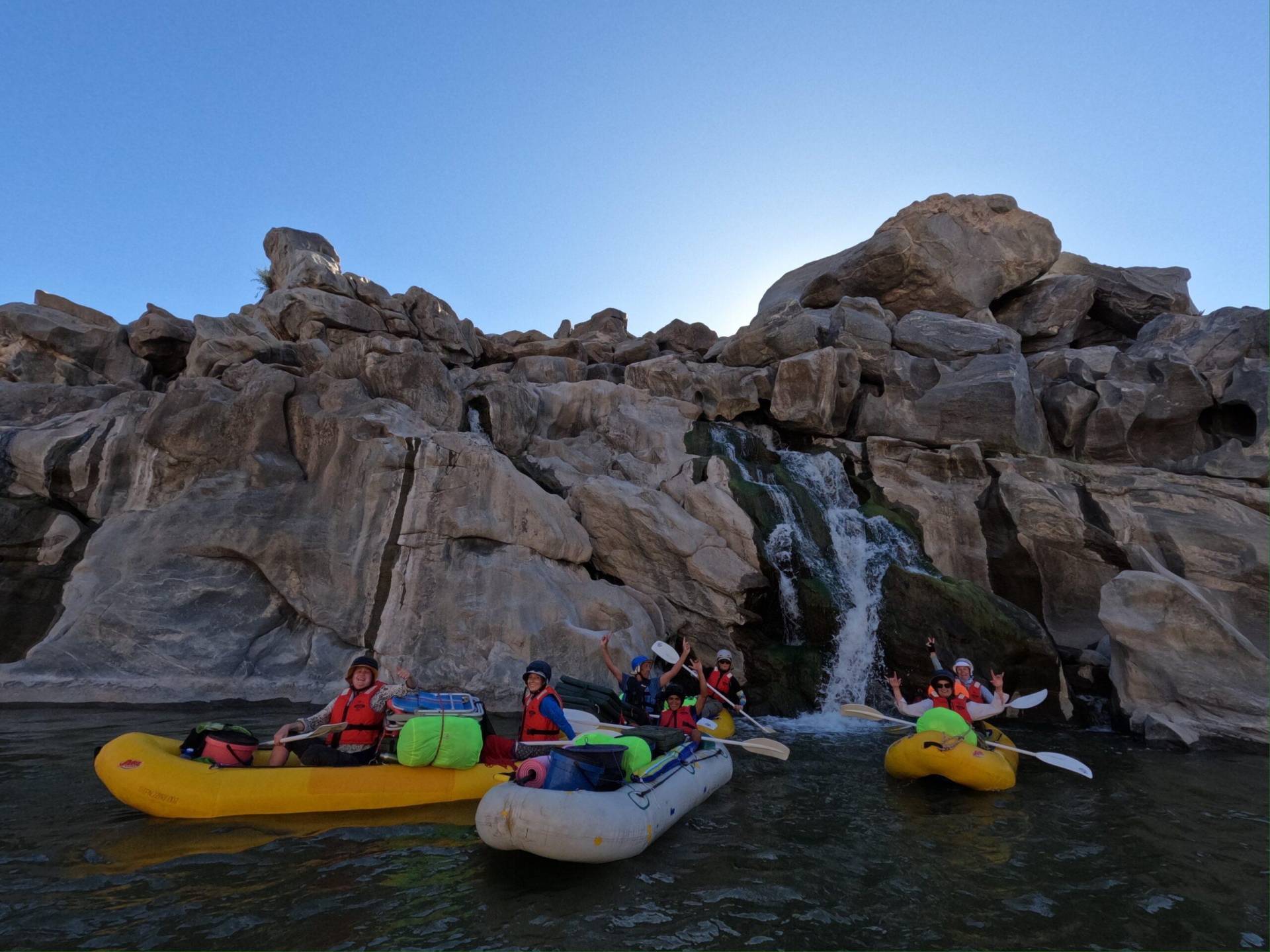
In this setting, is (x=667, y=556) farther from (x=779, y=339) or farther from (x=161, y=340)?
(x=161, y=340)

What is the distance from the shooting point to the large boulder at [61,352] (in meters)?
18.4

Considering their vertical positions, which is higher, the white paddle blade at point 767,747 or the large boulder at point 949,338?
the large boulder at point 949,338

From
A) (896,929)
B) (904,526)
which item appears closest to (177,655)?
(896,929)

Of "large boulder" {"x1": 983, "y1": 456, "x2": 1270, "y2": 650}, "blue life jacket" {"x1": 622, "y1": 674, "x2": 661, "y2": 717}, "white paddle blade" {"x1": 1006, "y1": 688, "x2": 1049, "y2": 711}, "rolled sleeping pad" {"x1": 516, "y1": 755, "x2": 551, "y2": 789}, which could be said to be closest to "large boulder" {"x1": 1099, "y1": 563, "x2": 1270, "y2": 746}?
"large boulder" {"x1": 983, "y1": 456, "x2": 1270, "y2": 650}

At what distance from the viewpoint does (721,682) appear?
460 inches

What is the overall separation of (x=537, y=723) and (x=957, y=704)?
6118 mm

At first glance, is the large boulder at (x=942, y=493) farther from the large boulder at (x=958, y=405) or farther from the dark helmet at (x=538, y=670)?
the dark helmet at (x=538, y=670)

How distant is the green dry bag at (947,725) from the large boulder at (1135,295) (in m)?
23.5

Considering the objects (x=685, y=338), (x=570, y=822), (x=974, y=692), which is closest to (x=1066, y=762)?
(x=974, y=692)

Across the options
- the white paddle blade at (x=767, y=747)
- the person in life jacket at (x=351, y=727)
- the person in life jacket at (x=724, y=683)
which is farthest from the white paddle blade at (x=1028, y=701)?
the person in life jacket at (x=351, y=727)

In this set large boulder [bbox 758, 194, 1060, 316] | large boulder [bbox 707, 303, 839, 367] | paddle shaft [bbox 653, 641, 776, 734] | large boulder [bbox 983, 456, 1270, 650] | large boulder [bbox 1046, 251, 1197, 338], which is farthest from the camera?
large boulder [bbox 758, 194, 1060, 316]

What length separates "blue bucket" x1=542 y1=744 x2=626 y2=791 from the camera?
5641mm

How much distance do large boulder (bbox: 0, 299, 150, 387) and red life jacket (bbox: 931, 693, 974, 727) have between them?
785 inches

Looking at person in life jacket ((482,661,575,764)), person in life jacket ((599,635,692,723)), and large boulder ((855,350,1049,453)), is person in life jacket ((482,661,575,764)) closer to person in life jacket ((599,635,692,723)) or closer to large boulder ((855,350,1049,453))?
person in life jacket ((599,635,692,723))
